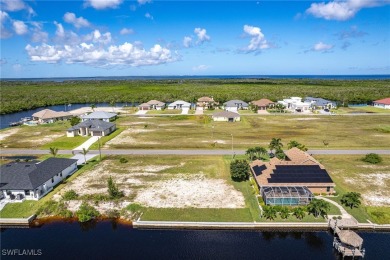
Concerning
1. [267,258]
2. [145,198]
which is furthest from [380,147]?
[145,198]

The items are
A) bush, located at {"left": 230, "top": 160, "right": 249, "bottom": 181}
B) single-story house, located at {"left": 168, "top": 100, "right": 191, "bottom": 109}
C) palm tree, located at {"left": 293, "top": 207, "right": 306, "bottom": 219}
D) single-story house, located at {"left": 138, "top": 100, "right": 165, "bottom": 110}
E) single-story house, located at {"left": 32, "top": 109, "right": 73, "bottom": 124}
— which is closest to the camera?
palm tree, located at {"left": 293, "top": 207, "right": 306, "bottom": 219}

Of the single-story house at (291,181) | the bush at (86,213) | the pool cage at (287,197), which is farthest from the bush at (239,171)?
the bush at (86,213)

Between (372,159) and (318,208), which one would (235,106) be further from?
(318,208)

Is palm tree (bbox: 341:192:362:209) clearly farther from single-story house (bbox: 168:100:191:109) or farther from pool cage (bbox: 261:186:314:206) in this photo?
single-story house (bbox: 168:100:191:109)

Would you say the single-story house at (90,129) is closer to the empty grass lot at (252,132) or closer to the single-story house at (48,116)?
the empty grass lot at (252,132)

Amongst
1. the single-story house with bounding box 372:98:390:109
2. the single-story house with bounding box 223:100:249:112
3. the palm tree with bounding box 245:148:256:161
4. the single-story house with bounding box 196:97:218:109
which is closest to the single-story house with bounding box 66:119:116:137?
the palm tree with bounding box 245:148:256:161

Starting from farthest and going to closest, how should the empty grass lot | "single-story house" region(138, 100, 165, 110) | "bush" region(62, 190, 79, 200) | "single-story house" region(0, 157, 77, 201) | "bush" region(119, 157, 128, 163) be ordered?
1. "single-story house" region(138, 100, 165, 110)
2. the empty grass lot
3. "bush" region(119, 157, 128, 163)
4. "bush" region(62, 190, 79, 200)
5. "single-story house" region(0, 157, 77, 201)
